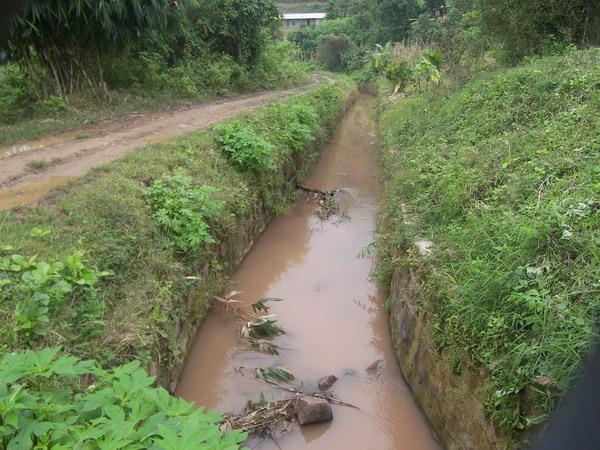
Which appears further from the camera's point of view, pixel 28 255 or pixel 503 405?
pixel 28 255

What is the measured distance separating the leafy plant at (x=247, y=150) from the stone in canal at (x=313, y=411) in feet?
17.5

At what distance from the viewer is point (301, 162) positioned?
1320cm

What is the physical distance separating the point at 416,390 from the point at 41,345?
148 inches

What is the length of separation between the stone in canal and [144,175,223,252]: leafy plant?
2477mm

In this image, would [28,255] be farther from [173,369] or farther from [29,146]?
[29,146]

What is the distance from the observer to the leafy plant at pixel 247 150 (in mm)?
9531

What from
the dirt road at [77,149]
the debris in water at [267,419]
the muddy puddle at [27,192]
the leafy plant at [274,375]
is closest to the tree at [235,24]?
the dirt road at [77,149]

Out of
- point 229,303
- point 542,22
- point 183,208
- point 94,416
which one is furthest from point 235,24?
point 94,416

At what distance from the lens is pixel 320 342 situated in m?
6.58

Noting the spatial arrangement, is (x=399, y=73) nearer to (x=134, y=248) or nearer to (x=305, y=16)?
(x=134, y=248)

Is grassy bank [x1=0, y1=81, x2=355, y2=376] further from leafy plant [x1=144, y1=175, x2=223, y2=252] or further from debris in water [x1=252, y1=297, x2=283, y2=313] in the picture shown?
debris in water [x1=252, y1=297, x2=283, y2=313]

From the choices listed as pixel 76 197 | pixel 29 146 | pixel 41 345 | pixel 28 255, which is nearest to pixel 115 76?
pixel 29 146

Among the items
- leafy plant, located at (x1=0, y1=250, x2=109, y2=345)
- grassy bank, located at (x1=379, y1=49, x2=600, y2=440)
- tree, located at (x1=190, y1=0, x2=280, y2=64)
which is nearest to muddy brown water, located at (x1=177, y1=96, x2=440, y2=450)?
grassy bank, located at (x1=379, y1=49, x2=600, y2=440)

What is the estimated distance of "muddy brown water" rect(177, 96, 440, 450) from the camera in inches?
203
